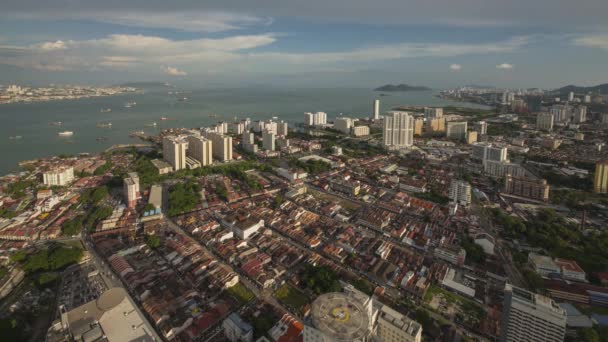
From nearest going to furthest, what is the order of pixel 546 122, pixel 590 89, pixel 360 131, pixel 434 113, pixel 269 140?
pixel 269 140 → pixel 360 131 → pixel 546 122 → pixel 434 113 → pixel 590 89

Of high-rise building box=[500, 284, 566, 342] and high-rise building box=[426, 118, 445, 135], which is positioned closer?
high-rise building box=[500, 284, 566, 342]

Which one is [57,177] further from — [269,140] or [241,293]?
[241,293]

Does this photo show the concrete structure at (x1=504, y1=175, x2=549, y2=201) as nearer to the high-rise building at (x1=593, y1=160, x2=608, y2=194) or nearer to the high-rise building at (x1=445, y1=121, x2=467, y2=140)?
the high-rise building at (x1=593, y1=160, x2=608, y2=194)

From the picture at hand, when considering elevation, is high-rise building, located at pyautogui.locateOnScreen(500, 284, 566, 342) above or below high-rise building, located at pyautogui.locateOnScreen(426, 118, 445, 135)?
below

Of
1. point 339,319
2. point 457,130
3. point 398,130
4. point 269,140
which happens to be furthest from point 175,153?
point 457,130

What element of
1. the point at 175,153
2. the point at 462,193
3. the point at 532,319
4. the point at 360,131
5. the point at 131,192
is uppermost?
the point at 360,131

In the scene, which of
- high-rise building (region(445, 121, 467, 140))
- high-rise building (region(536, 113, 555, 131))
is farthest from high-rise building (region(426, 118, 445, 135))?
high-rise building (region(536, 113, 555, 131))

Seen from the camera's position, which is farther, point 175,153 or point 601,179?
point 175,153
